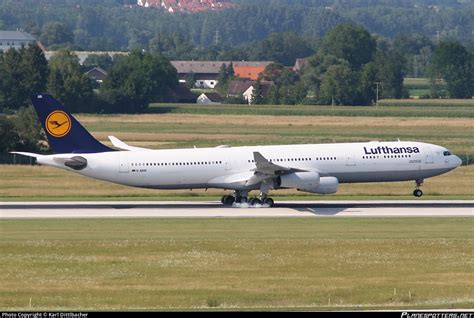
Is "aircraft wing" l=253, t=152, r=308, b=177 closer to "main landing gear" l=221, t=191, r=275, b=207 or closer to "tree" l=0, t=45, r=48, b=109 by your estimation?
"main landing gear" l=221, t=191, r=275, b=207

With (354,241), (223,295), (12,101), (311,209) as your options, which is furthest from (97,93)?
(223,295)

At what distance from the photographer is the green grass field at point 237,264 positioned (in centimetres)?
4238

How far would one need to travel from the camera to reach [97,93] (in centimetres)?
17138

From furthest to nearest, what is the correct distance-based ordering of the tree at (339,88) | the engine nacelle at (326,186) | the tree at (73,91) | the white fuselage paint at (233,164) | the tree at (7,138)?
the tree at (339,88) → the tree at (73,91) → the tree at (7,138) → the white fuselage paint at (233,164) → the engine nacelle at (326,186)

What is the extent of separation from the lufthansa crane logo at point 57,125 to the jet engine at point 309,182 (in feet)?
43.6

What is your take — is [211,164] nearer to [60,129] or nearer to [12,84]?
[60,129]

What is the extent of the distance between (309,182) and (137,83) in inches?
3946

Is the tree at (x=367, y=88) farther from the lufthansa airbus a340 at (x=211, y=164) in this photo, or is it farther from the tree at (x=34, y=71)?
the lufthansa airbus a340 at (x=211, y=164)

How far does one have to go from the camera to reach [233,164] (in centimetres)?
7338

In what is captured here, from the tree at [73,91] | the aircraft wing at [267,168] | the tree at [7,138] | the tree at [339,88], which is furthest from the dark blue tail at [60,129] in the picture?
the tree at [339,88]

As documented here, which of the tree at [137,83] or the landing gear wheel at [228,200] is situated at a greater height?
the tree at [137,83]

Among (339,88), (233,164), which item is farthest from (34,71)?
(233,164)

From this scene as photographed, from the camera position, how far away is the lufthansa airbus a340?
2832 inches

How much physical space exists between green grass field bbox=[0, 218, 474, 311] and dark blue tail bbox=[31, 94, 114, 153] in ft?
31.7
